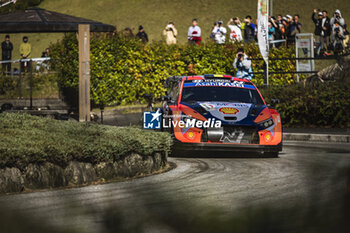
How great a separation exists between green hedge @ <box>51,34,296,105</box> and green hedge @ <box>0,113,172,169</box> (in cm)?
1319

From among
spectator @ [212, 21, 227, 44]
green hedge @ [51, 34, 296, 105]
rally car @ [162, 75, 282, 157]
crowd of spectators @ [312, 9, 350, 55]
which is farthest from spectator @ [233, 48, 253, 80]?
rally car @ [162, 75, 282, 157]

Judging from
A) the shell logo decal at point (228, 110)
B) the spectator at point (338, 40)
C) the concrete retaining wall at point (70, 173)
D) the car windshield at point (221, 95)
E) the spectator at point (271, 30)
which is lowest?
the concrete retaining wall at point (70, 173)

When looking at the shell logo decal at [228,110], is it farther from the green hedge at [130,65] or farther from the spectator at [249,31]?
the spectator at [249,31]

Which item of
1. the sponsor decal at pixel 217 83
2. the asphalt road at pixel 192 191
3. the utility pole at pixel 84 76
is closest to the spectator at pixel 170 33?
the utility pole at pixel 84 76

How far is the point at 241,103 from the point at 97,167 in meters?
4.55

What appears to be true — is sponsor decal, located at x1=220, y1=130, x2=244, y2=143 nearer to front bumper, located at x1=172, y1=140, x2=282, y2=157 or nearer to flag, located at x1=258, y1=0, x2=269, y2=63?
front bumper, located at x1=172, y1=140, x2=282, y2=157

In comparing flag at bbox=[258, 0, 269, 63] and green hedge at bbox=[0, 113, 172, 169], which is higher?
flag at bbox=[258, 0, 269, 63]

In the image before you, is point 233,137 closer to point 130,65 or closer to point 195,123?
point 195,123

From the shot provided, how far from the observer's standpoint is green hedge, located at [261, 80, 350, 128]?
64.8ft

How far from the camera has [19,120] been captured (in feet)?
40.6

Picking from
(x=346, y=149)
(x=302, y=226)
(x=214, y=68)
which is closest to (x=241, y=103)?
(x=346, y=149)

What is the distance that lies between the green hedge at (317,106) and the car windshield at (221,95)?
534cm

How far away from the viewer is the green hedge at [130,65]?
2611 cm

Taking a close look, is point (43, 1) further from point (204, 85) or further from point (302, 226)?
point (302, 226)
